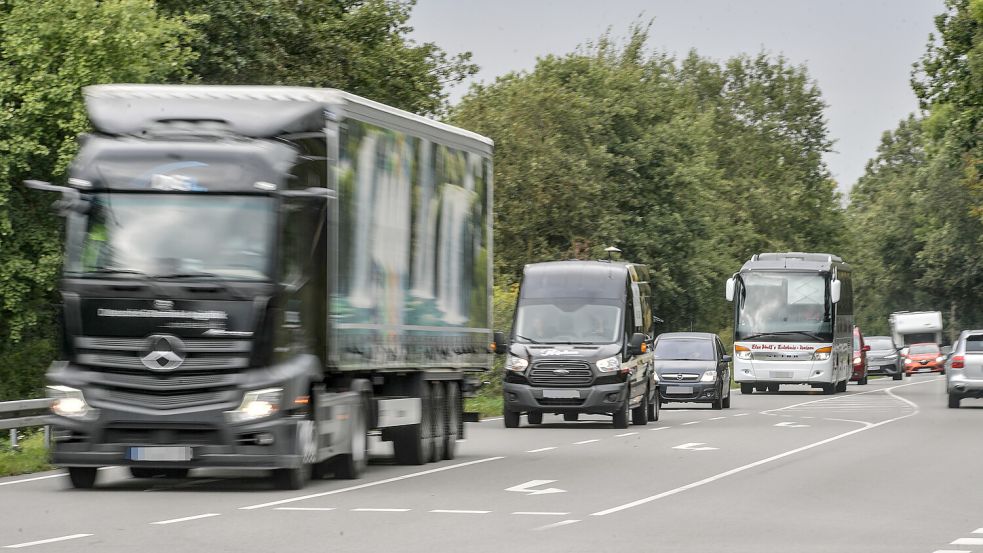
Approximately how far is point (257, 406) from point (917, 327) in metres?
86.5

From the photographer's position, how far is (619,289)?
29984 mm

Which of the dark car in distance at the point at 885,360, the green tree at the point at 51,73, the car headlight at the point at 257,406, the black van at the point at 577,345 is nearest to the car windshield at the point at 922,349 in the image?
the dark car in distance at the point at 885,360

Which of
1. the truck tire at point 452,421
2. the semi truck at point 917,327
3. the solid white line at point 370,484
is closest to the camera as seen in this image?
the solid white line at point 370,484

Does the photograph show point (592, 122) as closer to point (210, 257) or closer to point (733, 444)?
point (733, 444)

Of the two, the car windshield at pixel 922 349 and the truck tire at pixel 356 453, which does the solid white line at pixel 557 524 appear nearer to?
the truck tire at pixel 356 453

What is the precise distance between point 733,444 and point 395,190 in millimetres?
8117

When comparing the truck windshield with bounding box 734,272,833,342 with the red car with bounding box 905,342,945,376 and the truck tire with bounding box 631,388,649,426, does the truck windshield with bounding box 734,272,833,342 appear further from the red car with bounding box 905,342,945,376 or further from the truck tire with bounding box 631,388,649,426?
the red car with bounding box 905,342,945,376

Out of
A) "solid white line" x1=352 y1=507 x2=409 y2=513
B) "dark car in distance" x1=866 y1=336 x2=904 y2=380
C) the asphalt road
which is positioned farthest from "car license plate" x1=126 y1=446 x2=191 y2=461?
"dark car in distance" x1=866 y1=336 x2=904 y2=380

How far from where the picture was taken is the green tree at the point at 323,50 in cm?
4491

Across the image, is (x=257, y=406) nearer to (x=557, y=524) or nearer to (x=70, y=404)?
(x=70, y=404)

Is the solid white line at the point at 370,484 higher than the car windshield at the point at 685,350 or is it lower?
lower

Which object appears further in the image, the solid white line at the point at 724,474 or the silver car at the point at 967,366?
the silver car at the point at 967,366

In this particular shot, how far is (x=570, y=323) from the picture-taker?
2970 cm

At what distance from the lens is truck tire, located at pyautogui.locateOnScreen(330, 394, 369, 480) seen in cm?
1798
